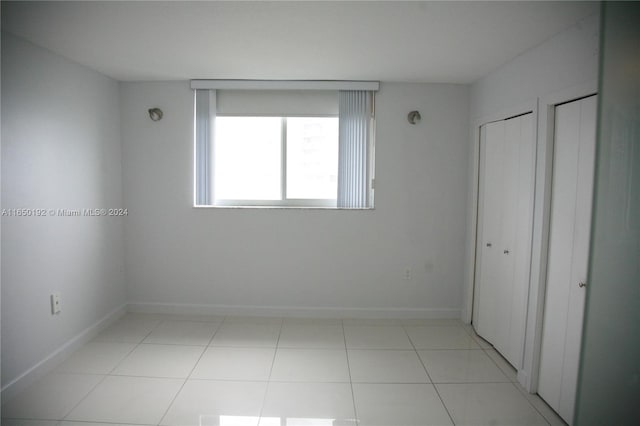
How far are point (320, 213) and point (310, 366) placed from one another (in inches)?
59.5

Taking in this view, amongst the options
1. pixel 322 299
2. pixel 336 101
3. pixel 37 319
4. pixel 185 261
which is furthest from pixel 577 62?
pixel 37 319

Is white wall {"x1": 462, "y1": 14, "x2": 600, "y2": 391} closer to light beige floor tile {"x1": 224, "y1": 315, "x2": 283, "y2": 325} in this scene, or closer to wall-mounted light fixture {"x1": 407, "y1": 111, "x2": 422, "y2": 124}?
wall-mounted light fixture {"x1": 407, "y1": 111, "x2": 422, "y2": 124}

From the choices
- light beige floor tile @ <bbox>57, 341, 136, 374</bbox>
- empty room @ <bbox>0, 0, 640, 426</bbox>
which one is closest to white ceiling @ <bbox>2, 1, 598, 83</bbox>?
empty room @ <bbox>0, 0, 640, 426</bbox>

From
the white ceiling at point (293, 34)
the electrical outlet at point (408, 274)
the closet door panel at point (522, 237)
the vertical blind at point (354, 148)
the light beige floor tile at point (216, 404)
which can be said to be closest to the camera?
the white ceiling at point (293, 34)

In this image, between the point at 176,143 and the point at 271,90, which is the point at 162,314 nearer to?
the point at 176,143

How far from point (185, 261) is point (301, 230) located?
1266 mm

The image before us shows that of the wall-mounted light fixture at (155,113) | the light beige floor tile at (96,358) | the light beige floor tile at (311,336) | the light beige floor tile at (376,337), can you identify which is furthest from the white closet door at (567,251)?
the wall-mounted light fixture at (155,113)

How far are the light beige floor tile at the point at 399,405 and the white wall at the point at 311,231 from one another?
4.26 feet

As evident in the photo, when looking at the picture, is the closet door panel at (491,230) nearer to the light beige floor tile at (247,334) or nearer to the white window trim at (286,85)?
the white window trim at (286,85)

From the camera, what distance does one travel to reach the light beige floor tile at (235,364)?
8.52 feet

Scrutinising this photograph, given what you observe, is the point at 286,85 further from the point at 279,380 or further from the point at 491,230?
the point at 279,380

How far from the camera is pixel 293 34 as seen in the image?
2352mm

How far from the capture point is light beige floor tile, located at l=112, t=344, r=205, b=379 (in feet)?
8.61

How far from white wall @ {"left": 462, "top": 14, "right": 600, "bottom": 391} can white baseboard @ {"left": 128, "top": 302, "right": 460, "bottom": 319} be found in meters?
1.20
